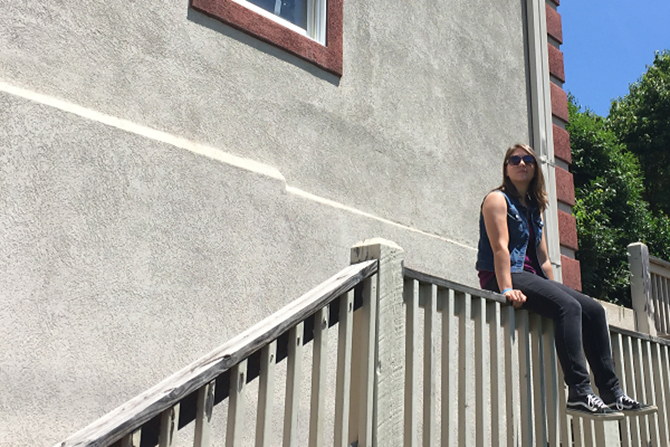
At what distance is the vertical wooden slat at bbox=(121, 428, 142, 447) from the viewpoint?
7.37ft

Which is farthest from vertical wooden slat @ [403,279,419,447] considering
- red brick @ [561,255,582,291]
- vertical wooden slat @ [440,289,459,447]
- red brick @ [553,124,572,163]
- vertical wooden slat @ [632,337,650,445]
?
red brick @ [553,124,572,163]

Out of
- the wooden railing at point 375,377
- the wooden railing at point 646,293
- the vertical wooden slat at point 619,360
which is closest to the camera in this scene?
the wooden railing at point 375,377

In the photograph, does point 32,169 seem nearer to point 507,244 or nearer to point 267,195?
point 267,195

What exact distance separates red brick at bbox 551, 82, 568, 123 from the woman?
12.4 ft

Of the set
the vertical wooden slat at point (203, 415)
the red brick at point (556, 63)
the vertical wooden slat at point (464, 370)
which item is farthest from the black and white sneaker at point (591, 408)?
the red brick at point (556, 63)

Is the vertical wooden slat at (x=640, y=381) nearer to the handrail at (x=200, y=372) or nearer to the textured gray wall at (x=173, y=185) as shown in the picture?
the textured gray wall at (x=173, y=185)

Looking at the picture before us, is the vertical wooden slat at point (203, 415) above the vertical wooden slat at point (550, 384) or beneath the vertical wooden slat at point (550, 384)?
beneath

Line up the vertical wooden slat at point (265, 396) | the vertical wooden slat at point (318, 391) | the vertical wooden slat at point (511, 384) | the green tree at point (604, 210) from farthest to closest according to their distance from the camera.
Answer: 1. the green tree at point (604, 210)
2. the vertical wooden slat at point (511, 384)
3. the vertical wooden slat at point (318, 391)
4. the vertical wooden slat at point (265, 396)

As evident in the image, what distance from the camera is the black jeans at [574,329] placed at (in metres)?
3.94

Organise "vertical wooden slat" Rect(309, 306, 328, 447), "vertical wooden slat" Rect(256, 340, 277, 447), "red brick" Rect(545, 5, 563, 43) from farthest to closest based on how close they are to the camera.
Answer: "red brick" Rect(545, 5, 563, 43)
"vertical wooden slat" Rect(309, 306, 328, 447)
"vertical wooden slat" Rect(256, 340, 277, 447)

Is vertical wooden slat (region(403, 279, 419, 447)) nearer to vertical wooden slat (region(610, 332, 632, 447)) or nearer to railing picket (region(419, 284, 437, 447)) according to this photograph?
railing picket (region(419, 284, 437, 447))

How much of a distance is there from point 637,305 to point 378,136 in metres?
4.31

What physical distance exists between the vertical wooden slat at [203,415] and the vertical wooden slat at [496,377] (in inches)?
62.3

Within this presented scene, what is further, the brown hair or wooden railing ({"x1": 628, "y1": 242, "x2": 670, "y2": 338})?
wooden railing ({"x1": 628, "y1": 242, "x2": 670, "y2": 338})
